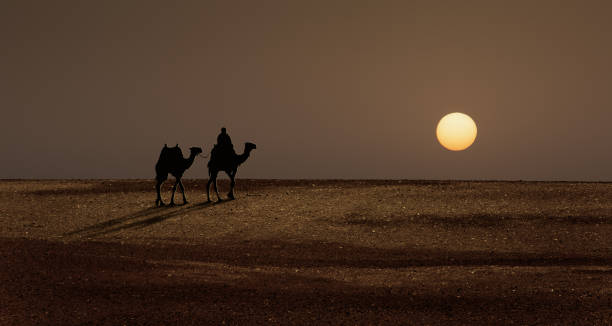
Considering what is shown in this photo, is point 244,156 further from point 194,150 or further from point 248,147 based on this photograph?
point 194,150

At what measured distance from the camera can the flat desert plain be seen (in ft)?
36.4

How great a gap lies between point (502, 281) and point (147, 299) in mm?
6952

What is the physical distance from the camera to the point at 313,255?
1728cm

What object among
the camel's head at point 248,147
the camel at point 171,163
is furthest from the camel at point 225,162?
the camel at point 171,163

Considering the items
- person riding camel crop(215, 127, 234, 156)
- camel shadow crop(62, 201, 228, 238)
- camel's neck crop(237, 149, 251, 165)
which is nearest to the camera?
camel shadow crop(62, 201, 228, 238)

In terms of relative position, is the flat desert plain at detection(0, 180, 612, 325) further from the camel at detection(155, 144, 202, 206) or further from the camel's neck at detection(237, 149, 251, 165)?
the camel's neck at detection(237, 149, 251, 165)

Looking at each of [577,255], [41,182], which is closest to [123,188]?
[41,182]

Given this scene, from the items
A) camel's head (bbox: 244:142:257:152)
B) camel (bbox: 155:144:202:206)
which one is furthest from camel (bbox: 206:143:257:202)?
camel (bbox: 155:144:202:206)

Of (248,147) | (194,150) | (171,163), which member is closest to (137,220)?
(171,163)

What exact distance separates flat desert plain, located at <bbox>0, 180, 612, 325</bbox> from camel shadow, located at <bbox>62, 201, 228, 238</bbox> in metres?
0.10

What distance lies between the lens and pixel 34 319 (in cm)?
1055

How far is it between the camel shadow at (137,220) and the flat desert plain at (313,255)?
0.32 ft

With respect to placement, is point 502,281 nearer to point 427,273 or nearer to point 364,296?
point 427,273

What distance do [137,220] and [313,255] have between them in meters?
7.59
